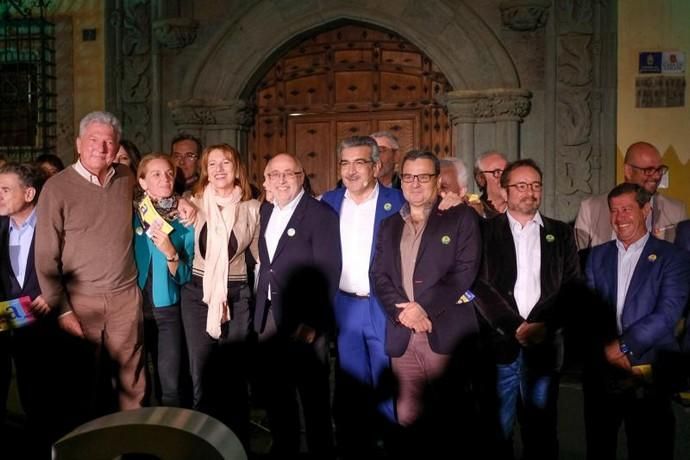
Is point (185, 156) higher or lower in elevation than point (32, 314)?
higher

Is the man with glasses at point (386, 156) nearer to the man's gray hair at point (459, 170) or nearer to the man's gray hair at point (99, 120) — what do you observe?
the man's gray hair at point (459, 170)

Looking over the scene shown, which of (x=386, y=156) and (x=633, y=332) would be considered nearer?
(x=633, y=332)

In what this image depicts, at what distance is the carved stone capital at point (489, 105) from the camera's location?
309 inches

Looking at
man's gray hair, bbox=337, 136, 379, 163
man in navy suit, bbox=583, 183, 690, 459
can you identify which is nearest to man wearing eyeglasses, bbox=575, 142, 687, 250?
man in navy suit, bbox=583, 183, 690, 459

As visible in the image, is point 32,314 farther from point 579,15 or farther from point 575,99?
point 579,15

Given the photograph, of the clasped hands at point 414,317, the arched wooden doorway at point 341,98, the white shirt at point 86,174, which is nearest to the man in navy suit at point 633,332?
the clasped hands at point 414,317

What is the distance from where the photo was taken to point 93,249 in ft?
13.5

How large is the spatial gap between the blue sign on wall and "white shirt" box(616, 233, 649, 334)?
434 cm

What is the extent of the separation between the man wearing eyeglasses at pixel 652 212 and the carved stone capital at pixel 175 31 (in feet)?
16.5

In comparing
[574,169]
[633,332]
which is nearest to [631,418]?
[633,332]

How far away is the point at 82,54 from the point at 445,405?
6694 mm

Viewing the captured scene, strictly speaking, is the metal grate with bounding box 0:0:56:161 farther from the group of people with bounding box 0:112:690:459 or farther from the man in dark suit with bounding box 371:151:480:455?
the man in dark suit with bounding box 371:151:480:455

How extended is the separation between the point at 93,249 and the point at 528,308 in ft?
7.13

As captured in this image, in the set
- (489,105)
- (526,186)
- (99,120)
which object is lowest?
(526,186)
